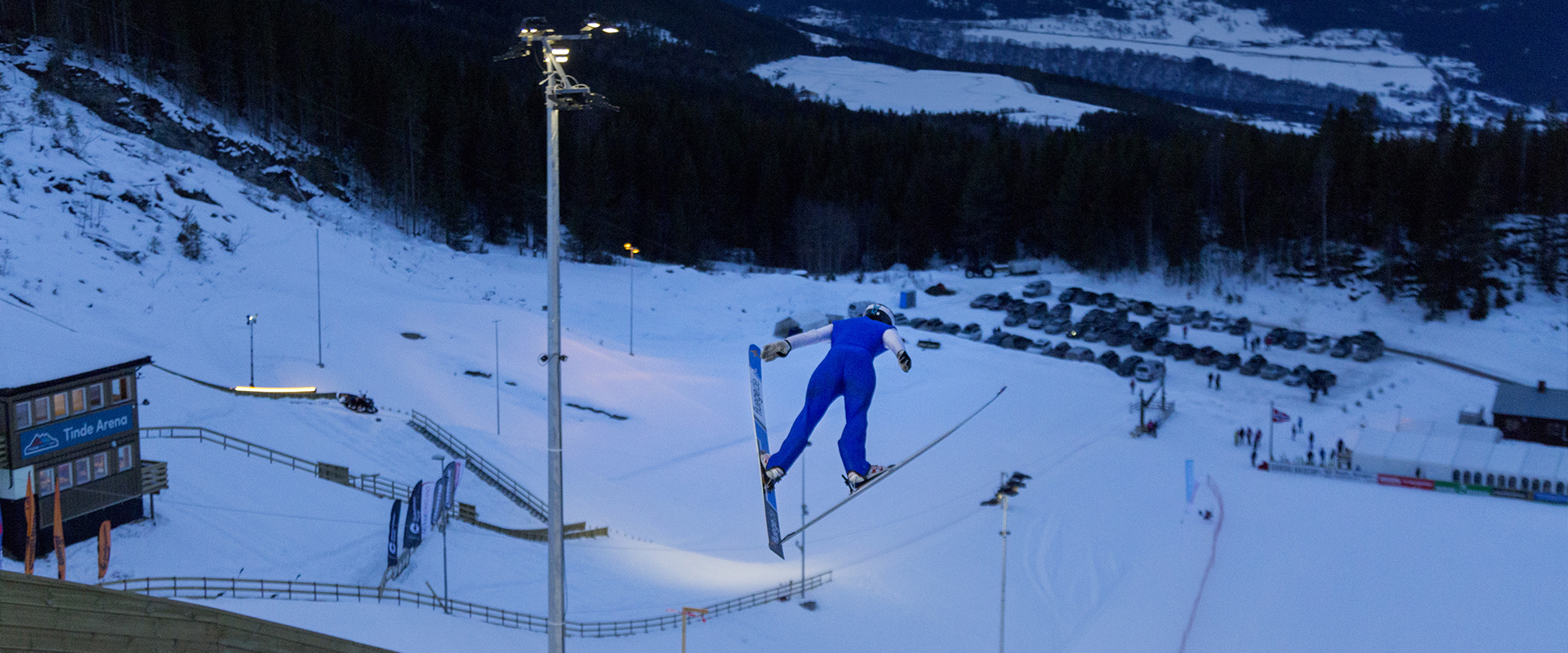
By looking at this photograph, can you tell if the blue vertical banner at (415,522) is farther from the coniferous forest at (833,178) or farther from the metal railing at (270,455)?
the coniferous forest at (833,178)

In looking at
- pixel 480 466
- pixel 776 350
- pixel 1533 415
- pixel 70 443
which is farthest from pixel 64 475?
pixel 1533 415

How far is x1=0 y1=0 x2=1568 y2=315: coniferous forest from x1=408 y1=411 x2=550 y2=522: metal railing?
33372 millimetres

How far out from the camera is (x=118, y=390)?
20547 mm

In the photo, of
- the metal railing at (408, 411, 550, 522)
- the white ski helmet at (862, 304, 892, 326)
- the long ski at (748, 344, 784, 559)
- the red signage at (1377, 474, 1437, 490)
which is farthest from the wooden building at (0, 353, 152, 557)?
the red signage at (1377, 474, 1437, 490)

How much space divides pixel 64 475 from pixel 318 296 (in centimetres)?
2428

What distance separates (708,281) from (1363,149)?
43.0m

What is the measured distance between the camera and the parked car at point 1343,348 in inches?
2077

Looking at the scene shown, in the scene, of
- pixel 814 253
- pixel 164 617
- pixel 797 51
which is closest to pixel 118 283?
pixel 164 617

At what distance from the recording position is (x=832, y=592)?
986 inches

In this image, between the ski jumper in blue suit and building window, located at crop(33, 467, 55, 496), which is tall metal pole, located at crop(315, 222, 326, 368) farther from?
the ski jumper in blue suit

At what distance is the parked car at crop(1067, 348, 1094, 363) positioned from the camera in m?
50.0

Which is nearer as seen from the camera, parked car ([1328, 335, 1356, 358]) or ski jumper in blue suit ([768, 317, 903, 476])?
ski jumper in blue suit ([768, 317, 903, 476])

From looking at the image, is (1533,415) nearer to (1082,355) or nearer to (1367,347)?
(1367,347)

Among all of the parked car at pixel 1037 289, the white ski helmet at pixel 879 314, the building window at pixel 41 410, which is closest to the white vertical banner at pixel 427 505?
the building window at pixel 41 410
